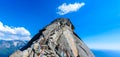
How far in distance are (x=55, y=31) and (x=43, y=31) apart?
283 centimetres

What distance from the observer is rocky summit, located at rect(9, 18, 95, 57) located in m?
39.9

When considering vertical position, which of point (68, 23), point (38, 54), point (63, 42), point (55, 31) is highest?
point (68, 23)

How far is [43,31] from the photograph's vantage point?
45.7 metres

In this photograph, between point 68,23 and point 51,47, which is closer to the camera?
point 51,47

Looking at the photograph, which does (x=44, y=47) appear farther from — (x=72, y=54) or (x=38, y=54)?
(x=72, y=54)

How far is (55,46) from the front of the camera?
1624 inches

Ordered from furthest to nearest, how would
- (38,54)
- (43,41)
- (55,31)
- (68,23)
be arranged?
(68,23) < (55,31) < (43,41) < (38,54)

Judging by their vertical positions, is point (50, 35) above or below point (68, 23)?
below

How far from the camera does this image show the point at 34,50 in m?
40.2

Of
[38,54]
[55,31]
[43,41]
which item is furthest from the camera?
[55,31]

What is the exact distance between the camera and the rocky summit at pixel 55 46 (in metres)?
39.9

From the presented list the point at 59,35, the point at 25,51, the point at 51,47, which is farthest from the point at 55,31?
the point at 25,51

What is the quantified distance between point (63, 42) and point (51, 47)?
2984 millimetres

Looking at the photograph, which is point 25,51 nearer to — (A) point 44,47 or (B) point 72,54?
(A) point 44,47
